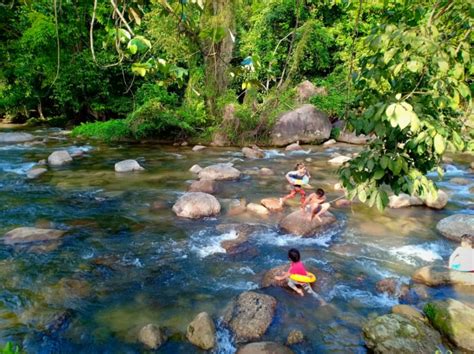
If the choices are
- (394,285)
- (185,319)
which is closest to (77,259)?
(185,319)

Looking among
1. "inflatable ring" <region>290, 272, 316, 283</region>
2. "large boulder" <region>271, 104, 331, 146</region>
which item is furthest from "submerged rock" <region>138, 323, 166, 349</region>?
"large boulder" <region>271, 104, 331, 146</region>

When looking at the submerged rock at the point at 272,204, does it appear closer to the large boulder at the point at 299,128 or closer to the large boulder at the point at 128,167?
the large boulder at the point at 128,167

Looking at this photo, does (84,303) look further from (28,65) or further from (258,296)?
(28,65)

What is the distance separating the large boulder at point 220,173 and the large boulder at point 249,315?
644cm

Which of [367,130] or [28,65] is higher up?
[367,130]

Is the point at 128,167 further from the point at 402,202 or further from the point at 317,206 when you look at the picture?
the point at 402,202

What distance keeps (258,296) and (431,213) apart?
556cm

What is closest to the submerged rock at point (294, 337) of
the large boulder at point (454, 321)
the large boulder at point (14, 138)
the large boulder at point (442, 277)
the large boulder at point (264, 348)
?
the large boulder at point (264, 348)

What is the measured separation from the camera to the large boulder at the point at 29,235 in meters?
7.04

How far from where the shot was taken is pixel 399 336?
4352 millimetres

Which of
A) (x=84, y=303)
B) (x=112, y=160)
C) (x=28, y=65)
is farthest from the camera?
(x=28, y=65)

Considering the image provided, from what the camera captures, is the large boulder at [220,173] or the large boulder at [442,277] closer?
the large boulder at [442,277]

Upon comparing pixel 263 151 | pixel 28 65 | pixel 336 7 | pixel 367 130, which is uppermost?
pixel 336 7

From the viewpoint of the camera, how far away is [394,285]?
18.5 ft
